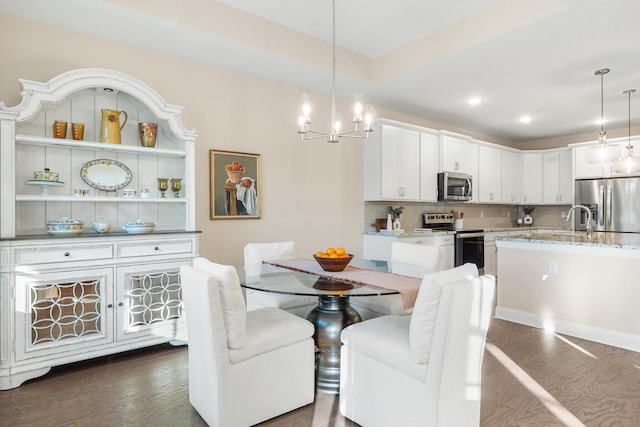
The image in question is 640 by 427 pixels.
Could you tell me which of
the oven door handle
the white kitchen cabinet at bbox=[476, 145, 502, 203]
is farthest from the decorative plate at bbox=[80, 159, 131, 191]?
the white kitchen cabinet at bbox=[476, 145, 502, 203]

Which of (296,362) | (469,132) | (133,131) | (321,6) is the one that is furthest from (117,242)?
(469,132)

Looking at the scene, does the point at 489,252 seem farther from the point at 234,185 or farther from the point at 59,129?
the point at 59,129

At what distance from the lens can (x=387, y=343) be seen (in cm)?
193

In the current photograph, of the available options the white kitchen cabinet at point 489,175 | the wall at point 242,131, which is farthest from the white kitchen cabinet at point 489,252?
the wall at point 242,131

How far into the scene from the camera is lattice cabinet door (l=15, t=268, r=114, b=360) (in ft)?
8.25

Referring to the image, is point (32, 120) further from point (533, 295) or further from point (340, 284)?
point (533, 295)

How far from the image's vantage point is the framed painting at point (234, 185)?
12.3 feet

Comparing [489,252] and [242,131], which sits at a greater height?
[242,131]

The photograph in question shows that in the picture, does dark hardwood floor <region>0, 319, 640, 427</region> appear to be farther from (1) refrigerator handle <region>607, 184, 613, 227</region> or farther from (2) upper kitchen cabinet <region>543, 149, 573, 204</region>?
(2) upper kitchen cabinet <region>543, 149, 573, 204</region>

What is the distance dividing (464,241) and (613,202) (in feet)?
8.32

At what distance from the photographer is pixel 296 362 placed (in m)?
2.16

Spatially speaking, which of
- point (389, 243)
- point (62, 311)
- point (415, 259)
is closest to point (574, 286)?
point (415, 259)

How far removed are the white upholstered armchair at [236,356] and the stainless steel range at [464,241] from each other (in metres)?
3.90

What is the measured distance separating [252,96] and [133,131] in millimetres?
1279
